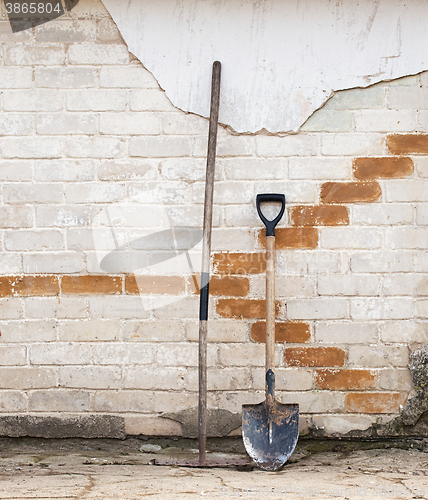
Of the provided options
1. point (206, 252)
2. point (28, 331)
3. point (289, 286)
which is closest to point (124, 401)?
point (28, 331)

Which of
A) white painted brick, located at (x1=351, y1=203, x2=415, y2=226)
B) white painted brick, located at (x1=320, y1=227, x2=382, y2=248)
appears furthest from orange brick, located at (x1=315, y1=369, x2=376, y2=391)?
white painted brick, located at (x1=351, y1=203, x2=415, y2=226)

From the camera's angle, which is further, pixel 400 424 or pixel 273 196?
pixel 400 424

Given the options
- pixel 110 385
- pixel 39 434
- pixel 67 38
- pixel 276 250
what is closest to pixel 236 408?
pixel 110 385

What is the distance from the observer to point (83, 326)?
1916 millimetres

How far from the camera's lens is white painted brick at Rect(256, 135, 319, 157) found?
188cm

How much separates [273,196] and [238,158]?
0.25 metres

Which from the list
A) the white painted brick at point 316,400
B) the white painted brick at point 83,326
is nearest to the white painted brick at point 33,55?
the white painted brick at point 83,326

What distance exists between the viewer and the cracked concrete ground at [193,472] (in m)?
1.39

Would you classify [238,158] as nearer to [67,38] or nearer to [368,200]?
[368,200]

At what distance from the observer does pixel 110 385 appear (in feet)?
6.28

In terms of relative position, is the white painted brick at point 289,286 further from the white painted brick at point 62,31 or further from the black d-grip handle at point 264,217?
the white painted brick at point 62,31

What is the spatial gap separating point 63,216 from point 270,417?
1.21 m

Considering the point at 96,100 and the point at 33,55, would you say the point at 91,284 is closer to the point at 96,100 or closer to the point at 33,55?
the point at 96,100

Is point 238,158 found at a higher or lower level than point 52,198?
higher
